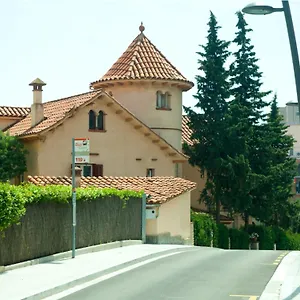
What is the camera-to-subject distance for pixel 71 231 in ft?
76.7

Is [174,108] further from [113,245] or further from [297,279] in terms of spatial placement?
[297,279]

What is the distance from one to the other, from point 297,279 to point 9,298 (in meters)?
6.77

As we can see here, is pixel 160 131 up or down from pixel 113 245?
up

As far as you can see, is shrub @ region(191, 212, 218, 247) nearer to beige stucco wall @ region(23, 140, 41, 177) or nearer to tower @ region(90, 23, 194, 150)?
tower @ region(90, 23, 194, 150)

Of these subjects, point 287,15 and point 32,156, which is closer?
point 287,15

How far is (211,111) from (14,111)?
12947 millimetres

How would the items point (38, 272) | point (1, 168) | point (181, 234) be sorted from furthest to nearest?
point (1, 168), point (181, 234), point (38, 272)

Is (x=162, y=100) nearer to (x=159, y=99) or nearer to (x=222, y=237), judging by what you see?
(x=159, y=99)

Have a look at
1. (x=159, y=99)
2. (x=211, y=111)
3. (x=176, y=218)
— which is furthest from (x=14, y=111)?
(x=176, y=218)

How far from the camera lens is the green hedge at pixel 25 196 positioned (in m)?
17.9

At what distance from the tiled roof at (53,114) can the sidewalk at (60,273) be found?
Answer: 60.0ft

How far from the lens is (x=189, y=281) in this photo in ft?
57.7

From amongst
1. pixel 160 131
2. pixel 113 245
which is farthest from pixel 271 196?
pixel 113 245

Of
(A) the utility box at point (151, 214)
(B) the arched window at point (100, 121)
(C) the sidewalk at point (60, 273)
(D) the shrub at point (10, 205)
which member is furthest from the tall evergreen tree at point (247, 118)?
(D) the shrub at point (10, 205)
